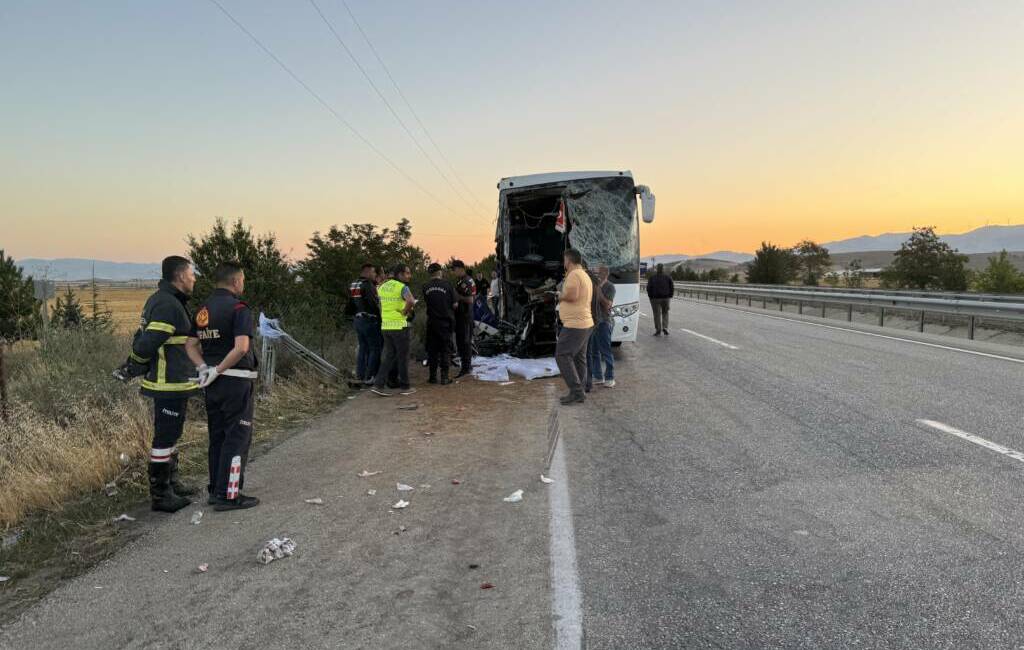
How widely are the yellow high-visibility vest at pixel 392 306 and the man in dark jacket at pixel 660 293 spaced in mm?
8299

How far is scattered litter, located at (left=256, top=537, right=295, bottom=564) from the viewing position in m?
3.76

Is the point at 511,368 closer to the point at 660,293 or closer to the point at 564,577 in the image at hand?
the point at 660,293

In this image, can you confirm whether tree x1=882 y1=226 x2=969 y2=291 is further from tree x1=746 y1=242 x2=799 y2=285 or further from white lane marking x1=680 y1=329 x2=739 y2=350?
white lane marking x1=680 y1=329 x2=739 y2=350

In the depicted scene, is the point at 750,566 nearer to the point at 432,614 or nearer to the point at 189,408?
the point at 432,614

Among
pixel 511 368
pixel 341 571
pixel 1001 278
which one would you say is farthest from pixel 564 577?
pixel 1001 278

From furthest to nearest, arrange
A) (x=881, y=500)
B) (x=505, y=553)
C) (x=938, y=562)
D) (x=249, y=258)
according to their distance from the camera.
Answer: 1. (x=249, y=258)
2. (x=881, y=500)
3. (x=505, y=553)
4. (x=938, y=562)

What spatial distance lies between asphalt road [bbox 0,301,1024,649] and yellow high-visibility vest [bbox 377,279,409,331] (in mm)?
2310

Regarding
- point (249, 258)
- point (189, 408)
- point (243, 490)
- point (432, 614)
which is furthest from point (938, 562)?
point (249, 258)

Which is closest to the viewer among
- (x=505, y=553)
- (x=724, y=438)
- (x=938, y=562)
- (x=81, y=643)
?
(x=81, y=643)

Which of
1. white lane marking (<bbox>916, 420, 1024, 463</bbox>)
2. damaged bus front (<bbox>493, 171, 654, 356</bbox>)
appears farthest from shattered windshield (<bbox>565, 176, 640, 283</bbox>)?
white lane marking (<bbox>916, 420, 1024, 463</bbox>)

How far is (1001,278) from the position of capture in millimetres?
33219

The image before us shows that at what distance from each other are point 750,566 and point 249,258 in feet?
40.1

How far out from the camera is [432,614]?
3076mm

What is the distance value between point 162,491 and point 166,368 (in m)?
0.93
